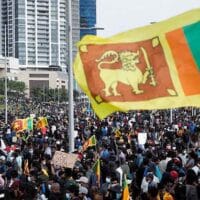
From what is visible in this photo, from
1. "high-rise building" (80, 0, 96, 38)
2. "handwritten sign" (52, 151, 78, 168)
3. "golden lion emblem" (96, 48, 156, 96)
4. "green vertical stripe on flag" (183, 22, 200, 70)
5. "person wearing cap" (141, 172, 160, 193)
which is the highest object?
"high-rise building" (80, 0, 96, 38)

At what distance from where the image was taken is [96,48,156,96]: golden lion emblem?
8.56m

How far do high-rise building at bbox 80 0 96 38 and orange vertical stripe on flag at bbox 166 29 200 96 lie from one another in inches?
257

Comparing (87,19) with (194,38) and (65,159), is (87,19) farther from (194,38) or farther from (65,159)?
(194,38)

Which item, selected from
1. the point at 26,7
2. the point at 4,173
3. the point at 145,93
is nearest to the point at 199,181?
the point at 145,93

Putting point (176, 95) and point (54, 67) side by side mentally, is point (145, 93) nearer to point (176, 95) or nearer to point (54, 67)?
point (176, 95)

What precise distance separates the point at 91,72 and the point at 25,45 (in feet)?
507

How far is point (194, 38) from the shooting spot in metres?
8.10

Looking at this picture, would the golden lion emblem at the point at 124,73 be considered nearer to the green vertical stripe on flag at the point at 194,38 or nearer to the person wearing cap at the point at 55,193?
the green vertical stripe on flag at the point at 194,38

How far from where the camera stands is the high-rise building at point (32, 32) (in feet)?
465

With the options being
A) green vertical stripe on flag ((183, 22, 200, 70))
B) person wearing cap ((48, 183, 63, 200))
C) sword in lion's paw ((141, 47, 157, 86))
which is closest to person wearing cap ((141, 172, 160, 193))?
person wearing cap ((48, 183, 63, 200))

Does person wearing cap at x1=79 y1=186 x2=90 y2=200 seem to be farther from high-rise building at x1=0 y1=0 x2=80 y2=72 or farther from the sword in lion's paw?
high-rise building at x1=0 y1=0 x2=80 y2=72

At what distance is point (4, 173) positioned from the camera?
14.2m

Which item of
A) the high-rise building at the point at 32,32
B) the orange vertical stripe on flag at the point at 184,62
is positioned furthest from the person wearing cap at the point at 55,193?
the high-rise building at the point at 32,32

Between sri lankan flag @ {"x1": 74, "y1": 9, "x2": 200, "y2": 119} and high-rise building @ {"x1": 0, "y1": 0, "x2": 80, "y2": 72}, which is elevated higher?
high-rise building @ {"x1": 0, "y1": 0, "x2": 80, "y2": 72}
